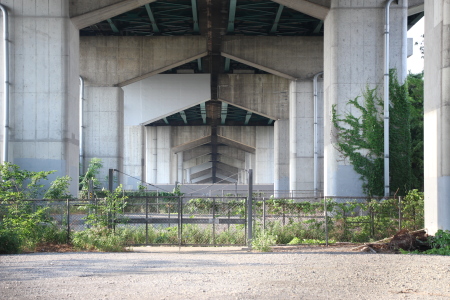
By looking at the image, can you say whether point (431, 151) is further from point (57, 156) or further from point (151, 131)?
point (151, 131)

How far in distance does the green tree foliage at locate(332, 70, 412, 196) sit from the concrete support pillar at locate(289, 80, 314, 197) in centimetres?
1351

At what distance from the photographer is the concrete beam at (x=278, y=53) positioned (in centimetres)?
3806

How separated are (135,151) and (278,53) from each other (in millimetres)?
17487

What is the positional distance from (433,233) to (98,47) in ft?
90.5

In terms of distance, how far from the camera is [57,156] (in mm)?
24094

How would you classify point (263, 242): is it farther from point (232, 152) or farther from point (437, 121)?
point (232, 152)

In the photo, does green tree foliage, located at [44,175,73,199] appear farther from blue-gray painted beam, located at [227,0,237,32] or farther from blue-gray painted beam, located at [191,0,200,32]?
blue-gray painted beam, located at [227,0,237,32]

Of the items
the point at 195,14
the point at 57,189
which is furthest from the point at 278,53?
the point at 57,189

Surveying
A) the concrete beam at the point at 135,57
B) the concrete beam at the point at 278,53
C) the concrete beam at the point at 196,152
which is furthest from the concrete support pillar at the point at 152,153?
the concrete beam at the point at 278,53

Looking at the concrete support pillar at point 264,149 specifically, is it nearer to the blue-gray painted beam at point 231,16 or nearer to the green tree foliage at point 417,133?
the green tree foliage at point 417,133

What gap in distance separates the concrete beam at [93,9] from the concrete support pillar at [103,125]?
36.6ft

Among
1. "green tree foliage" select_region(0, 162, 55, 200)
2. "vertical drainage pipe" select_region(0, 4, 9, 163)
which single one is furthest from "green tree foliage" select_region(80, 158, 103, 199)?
"green tree foliage" select_region(0, 162, 55, 200)

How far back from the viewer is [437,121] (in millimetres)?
16031

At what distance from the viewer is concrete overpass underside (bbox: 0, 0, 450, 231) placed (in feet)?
79.1
